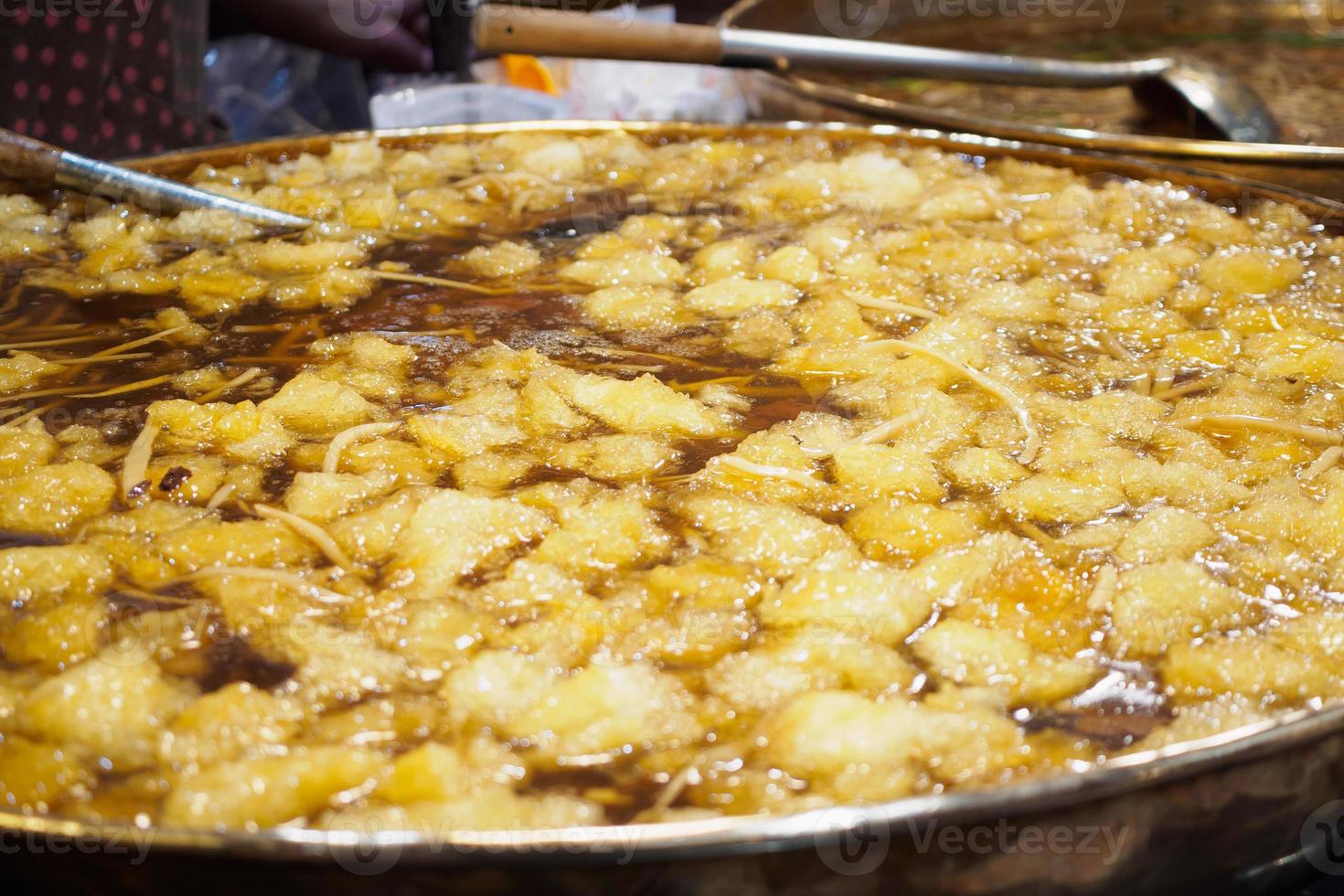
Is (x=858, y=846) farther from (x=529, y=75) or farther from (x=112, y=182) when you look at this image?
(x=529, y=75)

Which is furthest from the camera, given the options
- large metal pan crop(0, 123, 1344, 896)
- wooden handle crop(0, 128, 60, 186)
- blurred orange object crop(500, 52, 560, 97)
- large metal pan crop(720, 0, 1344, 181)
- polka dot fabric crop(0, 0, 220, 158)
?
large metal pan crop(720, 0, 1344, 181)

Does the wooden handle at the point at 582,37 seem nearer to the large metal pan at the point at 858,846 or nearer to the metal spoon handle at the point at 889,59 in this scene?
the metal spoon handle at the point at 889,59

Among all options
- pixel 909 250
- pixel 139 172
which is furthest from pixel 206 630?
pixel 909 250

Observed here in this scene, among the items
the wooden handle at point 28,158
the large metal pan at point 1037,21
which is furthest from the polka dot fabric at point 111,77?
the large metal pan at point 1037,21

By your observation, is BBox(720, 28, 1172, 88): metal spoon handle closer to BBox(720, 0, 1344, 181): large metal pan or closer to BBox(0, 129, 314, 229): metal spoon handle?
BBox(720, 0, 1344, 181): large metal pan

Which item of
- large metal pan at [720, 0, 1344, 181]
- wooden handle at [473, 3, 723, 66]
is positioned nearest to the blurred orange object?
large metal pan at [720, 0, 1344, 181]

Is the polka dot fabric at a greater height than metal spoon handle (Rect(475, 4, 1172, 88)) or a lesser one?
lesser

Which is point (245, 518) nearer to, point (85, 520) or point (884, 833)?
point (85, 520)
